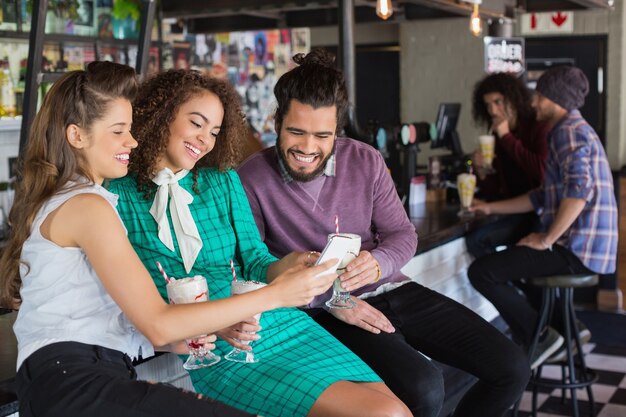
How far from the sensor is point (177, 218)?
2537 millimetres

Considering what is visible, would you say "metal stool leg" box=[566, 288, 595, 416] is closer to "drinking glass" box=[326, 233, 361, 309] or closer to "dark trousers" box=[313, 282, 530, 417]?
"dark trousers" box=[313, 282, 530, 417]

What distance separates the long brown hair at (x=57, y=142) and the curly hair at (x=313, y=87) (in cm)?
92

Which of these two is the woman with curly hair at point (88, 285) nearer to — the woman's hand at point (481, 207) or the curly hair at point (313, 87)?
the curly hair at point (313, 87)

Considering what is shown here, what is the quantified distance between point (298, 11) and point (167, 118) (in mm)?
4158

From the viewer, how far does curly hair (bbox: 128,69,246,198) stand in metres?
2.60

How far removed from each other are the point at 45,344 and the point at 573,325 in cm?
321

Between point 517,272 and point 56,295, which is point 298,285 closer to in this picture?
point 56,295

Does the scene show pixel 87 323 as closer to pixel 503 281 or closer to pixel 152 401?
pixel 152 401

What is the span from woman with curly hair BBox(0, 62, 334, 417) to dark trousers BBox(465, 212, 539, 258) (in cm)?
293

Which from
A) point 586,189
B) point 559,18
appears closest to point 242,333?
point 586,189

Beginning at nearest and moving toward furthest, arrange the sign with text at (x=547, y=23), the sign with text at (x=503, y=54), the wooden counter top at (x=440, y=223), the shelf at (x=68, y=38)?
the wooden counter top at (x=440, y=223), the shelf at (x=68, y=38), the sign with text at (x=503, y=54), the sign with text at (x=547, y=23)

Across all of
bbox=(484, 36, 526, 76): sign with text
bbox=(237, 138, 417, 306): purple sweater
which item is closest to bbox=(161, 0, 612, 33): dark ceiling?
bbox=(484, 36, 526, 76): sign with text

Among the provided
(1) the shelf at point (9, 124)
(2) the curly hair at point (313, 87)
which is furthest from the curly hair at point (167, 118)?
(1) the shelf at point (9, 124)

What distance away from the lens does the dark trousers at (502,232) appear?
4.94 m
